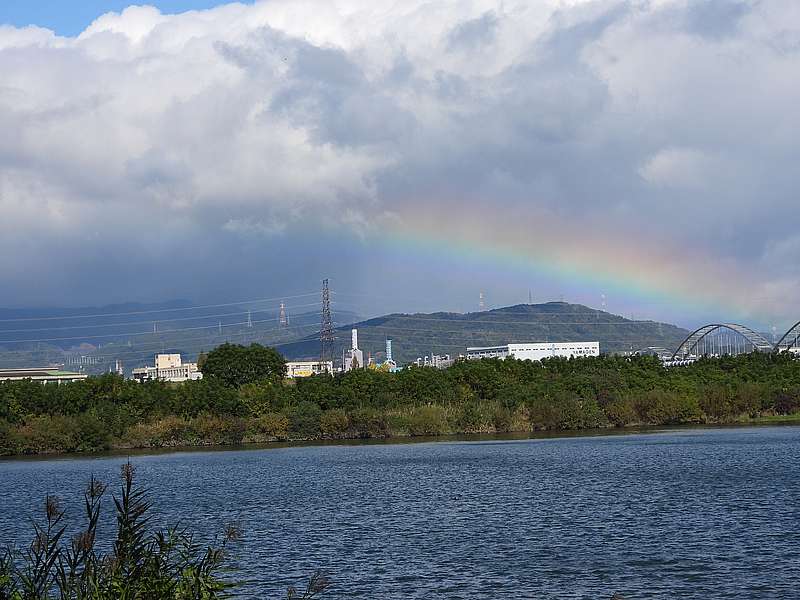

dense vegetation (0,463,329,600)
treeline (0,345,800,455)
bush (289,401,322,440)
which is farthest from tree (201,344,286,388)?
dense vegetation (0,463,329,600)

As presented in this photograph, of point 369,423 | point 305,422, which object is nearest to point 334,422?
point 305,422

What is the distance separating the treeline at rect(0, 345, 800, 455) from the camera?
108125mm

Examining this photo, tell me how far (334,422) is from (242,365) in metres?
46.2

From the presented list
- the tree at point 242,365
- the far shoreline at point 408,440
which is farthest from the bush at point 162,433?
the tree at point 242,365

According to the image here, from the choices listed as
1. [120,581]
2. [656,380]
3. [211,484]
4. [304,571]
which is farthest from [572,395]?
[120,581]

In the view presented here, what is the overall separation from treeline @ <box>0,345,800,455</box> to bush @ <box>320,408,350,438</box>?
105 mm

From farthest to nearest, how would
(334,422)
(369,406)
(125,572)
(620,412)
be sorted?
(620,412) → (369,406) → (334,422) → (125,572)

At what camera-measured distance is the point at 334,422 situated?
111 meters

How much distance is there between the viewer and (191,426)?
362 ft

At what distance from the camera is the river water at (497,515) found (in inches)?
1265

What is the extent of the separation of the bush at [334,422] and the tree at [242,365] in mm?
37747

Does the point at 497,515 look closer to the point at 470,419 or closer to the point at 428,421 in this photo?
the point at 428,421

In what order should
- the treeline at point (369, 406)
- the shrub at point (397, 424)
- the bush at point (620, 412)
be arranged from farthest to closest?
the bush at point (620, 412)
the shrub at point (397, 424)
the treeline at point (369, 406)

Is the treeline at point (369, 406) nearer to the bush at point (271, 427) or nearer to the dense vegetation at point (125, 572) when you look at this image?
the bush at point (271, 427)
